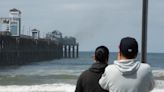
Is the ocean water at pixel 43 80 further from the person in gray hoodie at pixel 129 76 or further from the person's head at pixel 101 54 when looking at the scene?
the person in gray hoodie at pixel 129 76

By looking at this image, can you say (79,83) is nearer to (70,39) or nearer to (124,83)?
(124,83)

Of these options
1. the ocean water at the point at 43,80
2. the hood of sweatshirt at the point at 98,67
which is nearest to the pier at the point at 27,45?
the ocean water at the point at 43,80

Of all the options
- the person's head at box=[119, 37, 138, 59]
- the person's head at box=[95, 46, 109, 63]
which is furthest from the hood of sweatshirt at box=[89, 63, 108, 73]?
the person's head at box=[119, 37, 138, 59]

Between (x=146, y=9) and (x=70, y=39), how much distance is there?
112 meters

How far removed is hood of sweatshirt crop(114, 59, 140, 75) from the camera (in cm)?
381

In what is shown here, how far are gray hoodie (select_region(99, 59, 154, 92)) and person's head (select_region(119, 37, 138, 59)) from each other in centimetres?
6

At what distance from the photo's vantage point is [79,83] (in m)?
4.56

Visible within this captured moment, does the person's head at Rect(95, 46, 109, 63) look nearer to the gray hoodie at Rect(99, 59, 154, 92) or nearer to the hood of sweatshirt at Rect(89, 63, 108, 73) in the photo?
the hood of sweatshirt at Rect(89, 63, 108, 73)

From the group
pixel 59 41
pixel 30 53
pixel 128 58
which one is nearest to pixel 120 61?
pixel 128 58

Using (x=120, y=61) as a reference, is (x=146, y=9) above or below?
above

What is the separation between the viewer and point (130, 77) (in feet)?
12.6

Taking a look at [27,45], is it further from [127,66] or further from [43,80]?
[127,66]

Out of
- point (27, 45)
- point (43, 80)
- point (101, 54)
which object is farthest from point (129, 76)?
point (27, 45)

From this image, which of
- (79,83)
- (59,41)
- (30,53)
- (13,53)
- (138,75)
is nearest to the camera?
(138,75)
